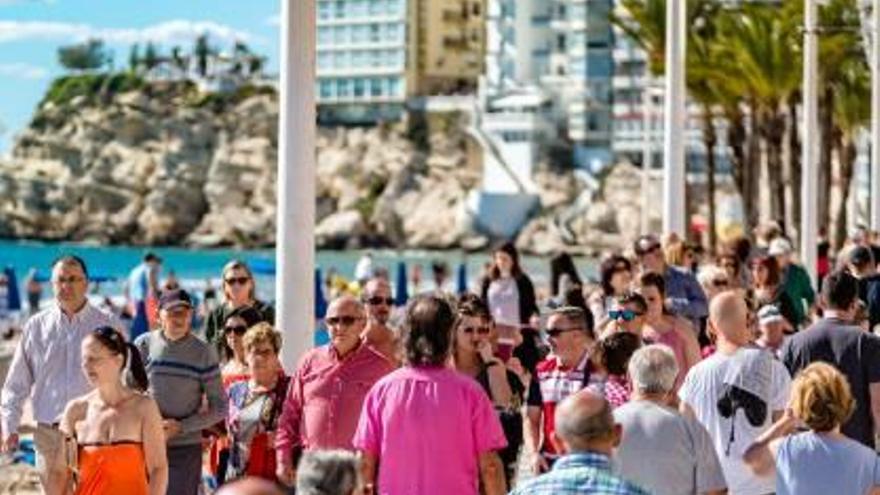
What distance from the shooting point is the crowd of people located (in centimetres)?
730

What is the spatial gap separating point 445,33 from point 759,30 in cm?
11479

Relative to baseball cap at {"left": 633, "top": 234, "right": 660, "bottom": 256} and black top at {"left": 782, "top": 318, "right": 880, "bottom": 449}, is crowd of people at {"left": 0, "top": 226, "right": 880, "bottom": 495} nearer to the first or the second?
black top at {"left": 782, "top": 318, "right": 880, "bottom": 449}

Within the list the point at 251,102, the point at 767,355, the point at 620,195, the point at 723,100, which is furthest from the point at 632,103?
the point at 767,355

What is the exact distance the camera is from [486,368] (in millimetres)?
9375

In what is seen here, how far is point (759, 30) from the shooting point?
4875cm

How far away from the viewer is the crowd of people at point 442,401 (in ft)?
23.9

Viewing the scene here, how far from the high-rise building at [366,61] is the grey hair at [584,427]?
15080cm

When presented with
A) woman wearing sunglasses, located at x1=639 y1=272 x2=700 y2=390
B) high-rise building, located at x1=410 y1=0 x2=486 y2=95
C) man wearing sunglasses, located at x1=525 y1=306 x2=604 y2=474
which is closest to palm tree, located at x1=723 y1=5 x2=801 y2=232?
woman wearing sunglasses, located at x1=639 y1=272 x2=700 y2=390

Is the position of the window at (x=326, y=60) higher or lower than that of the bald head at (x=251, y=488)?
higher

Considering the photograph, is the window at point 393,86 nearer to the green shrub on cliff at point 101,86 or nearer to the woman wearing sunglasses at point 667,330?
the green shrub on cliff at point 101,86

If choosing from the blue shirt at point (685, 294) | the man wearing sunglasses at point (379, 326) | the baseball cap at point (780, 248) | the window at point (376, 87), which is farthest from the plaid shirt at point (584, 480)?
the window at point (376, 87)

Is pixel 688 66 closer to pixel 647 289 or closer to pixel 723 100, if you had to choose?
pixel 723 100

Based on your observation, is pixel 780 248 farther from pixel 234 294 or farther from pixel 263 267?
pixel 263 267

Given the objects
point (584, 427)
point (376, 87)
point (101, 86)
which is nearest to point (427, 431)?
point (584, 427)
